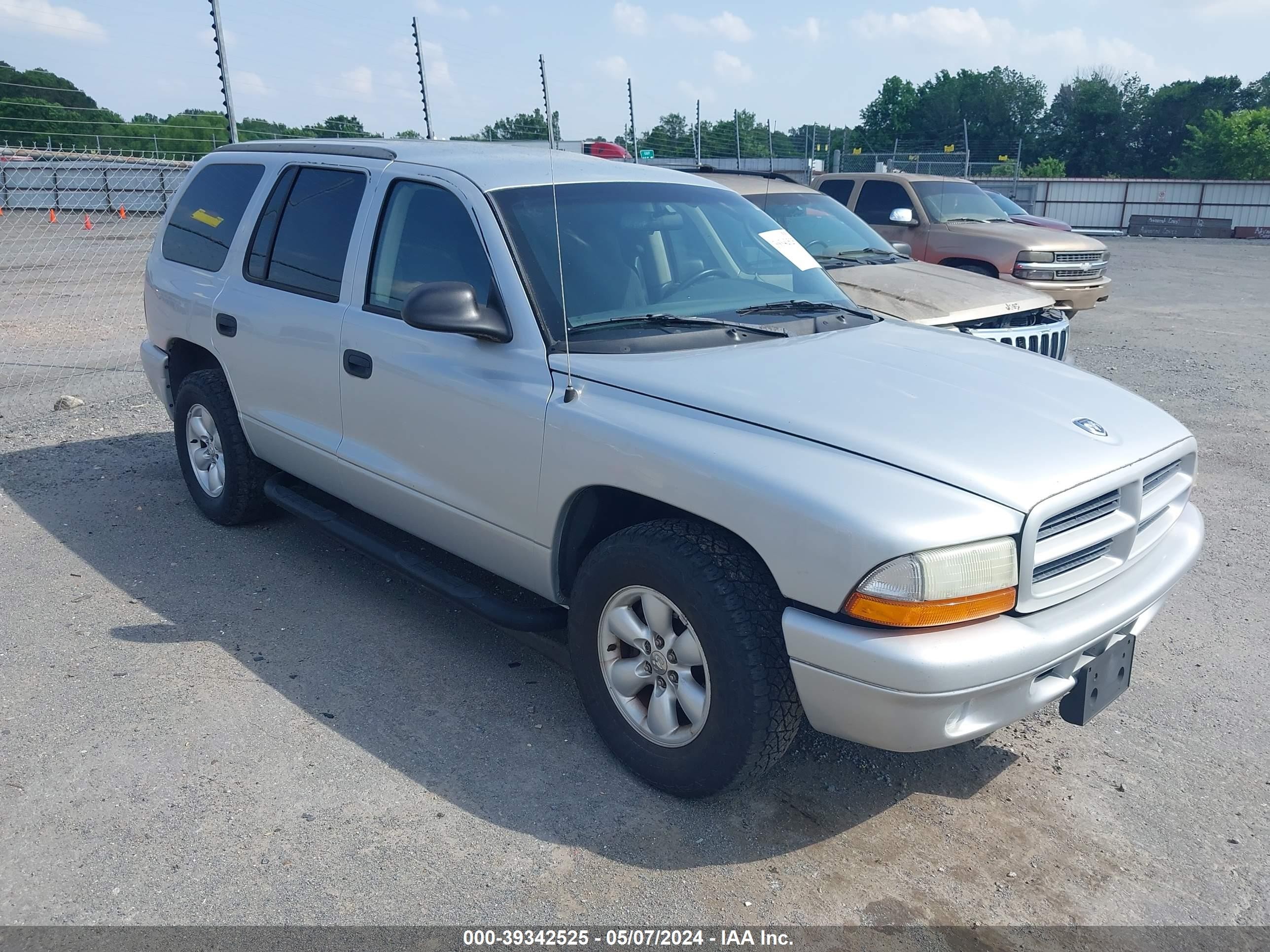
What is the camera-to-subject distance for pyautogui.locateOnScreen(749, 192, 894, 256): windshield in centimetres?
843

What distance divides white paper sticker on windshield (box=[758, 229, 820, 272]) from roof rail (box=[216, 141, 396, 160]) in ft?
5.33

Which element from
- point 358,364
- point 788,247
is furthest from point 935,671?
point 358,364

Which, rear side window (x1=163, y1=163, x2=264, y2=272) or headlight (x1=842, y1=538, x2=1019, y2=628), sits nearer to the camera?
headlight (x1=842, y1=538, x2=1019, y2=628)

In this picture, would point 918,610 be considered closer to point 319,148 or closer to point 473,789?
point 473,789

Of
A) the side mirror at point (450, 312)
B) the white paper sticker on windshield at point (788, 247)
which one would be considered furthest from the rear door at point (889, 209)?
the side mirror at point (450, 312)

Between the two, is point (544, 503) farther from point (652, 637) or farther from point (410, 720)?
point (410, 720)

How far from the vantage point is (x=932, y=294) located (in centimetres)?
719

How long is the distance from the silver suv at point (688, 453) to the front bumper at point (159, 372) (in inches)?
34.6

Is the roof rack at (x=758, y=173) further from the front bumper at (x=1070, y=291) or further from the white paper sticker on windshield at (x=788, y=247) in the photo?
the white paper sticker on windshield at (x=788, y=247)

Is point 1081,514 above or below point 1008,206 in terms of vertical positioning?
below

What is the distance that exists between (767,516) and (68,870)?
220 centimetres

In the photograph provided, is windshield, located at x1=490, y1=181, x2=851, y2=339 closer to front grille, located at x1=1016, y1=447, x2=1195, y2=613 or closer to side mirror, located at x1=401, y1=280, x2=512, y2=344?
side mirror, located at x1=401, y1=280, x2=512, y2=344

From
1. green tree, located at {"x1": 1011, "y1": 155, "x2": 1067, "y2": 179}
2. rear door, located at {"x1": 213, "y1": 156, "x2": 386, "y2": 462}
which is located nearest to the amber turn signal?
rear door, located at {"x1": 213, "y1": 156, "x2": 386, "y2": 462}

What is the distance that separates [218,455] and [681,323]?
116 inches
